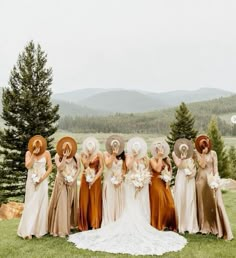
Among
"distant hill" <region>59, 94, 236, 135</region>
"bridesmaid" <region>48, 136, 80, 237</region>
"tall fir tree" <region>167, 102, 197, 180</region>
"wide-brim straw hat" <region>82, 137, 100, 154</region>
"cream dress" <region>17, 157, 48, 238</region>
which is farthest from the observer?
"distant hill" <region>59, 94, 236, 135</region>

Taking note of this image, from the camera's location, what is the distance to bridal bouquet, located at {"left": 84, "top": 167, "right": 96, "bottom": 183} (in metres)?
10.5

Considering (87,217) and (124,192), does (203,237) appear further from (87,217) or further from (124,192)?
(87,217)

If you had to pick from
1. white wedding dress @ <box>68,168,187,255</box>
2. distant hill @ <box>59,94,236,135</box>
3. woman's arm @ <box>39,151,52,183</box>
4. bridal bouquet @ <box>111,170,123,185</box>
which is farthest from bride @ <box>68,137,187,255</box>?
distant hill @ <box>59,94,236,135</box>

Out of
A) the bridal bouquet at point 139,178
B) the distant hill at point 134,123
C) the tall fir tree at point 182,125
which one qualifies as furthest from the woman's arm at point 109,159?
the distant hill at point 134,123

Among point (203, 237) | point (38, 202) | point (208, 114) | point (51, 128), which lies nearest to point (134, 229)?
point (203, 237)

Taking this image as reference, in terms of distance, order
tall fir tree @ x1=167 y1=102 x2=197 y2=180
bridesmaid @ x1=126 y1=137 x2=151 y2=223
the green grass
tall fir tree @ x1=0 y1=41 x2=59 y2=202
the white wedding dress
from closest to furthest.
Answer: the green grass
the white wedding dress
bridesmaid @ x1=126 y1=137 x2=151 y2=223
tall fir tree @ x1=0 y1=41 x2=59 y2=202
tall fir tree @ x1=167 y1=102 x2=197 y2=180

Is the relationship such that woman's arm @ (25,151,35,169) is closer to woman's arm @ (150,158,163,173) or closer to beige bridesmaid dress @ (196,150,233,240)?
woman's arm @ (150,158,163,173)

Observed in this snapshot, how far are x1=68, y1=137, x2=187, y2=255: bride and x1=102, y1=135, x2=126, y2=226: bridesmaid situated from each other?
227mm

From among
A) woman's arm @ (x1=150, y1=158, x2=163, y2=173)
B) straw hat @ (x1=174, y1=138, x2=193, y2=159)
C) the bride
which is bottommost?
the bride

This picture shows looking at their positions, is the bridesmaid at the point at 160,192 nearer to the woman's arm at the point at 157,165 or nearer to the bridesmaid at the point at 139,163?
the woman's arm at the point at 157,165

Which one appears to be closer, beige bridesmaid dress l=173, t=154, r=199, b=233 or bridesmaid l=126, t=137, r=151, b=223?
bridesmaid l=126, t=137, r=151, b=223

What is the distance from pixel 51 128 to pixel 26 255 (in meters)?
20.6

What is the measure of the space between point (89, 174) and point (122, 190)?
104cm

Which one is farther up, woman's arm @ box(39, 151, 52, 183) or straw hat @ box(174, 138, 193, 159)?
straw hat @ box(174, 138, 193, 159)
